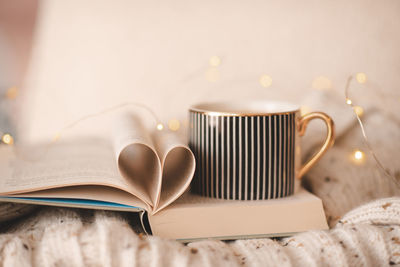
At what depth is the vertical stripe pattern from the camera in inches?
23.7

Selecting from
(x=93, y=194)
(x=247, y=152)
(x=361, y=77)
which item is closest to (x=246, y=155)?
(x=247, y=152)

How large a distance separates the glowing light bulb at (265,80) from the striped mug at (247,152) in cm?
31

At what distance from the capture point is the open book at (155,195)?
529 millimetres

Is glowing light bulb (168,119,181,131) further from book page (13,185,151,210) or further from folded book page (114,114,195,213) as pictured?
book page (13,185,151,210)

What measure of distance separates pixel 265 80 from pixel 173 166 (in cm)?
41

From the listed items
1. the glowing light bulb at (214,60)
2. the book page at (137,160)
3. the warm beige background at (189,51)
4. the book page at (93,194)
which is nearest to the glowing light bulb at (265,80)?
the warm beige background at (189,51)

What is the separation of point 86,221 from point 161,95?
443 millimetres

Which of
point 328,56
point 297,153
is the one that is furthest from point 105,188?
point 328,56

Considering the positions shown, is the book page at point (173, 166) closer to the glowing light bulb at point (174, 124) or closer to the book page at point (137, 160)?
the book page at point (137, 160)

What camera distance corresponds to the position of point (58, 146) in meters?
0.78

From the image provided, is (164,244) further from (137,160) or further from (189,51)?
(189,51)

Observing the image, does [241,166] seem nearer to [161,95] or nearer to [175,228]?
[175,228]

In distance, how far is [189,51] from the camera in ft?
3.00

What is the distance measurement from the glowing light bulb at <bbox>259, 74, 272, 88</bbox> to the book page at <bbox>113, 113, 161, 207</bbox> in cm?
36
